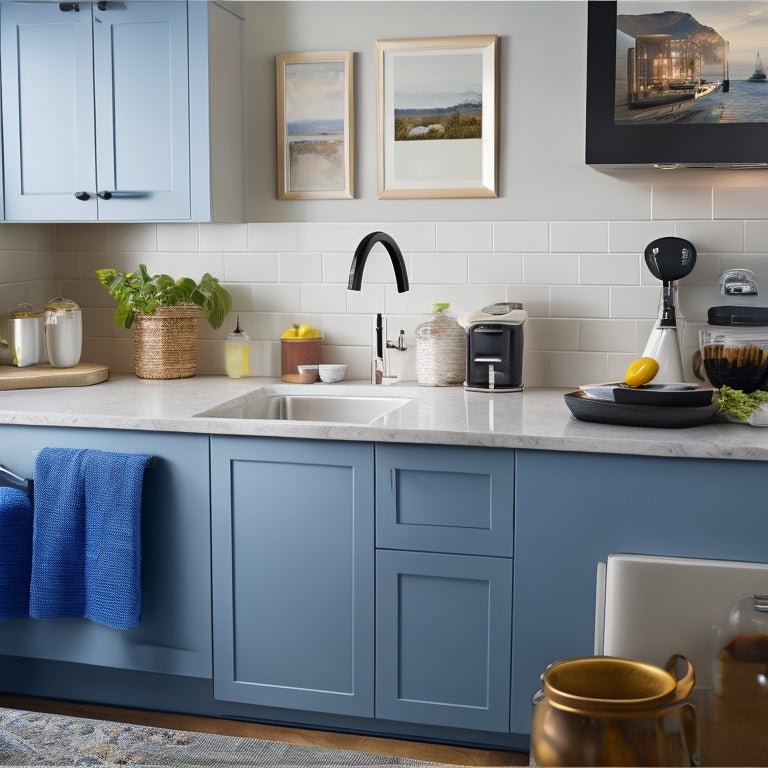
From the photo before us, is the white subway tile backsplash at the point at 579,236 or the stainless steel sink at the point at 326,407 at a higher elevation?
the white subway tile backsplash at the point at 579,236

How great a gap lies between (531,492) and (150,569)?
105cm

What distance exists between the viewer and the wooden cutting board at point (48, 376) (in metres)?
2.98

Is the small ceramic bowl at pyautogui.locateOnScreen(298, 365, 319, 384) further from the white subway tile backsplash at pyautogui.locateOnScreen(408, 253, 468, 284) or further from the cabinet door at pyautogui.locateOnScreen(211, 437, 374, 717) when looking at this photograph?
the cabinet door at pyautogui.locateOnScreen(211, 437, 374, 717)

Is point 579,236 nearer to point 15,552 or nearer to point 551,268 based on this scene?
point 551,268

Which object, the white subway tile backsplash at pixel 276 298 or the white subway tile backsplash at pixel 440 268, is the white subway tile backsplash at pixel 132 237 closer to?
the white subway tile backsplash at pixel 276 298

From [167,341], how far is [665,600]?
2.02m

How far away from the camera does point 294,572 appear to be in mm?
2514

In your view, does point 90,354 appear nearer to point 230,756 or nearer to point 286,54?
point 286,54

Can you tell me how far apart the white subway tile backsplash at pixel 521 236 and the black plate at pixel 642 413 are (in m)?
0.78

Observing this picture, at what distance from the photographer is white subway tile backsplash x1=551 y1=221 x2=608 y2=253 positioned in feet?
9.86

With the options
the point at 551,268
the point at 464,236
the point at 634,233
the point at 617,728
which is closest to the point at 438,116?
the point at 464,236

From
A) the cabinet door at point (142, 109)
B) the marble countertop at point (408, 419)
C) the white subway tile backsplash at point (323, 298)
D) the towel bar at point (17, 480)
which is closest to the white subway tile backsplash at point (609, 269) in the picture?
the marble countertop at point (408, 419)

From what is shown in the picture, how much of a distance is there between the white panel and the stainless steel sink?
1212mm

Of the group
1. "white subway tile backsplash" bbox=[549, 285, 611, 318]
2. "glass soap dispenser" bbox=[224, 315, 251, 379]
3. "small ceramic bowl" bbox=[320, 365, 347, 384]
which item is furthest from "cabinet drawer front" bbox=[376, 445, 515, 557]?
"glass soap dispenser" bbox=[224, 315, 251, 379]
